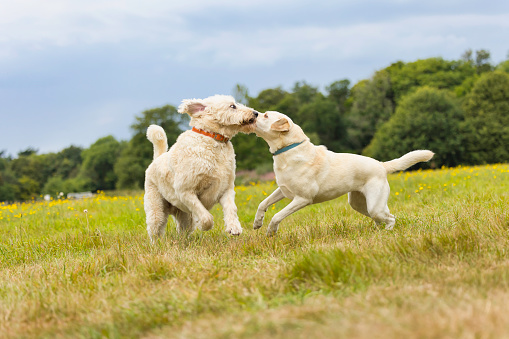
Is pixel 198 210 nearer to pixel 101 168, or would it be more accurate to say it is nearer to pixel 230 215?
pixel 230 215

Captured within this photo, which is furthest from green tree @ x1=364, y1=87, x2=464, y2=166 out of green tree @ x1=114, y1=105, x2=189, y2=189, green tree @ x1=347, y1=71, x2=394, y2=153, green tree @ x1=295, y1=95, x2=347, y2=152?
green tree @ x1=114, y1=105, x2=189, y2=189

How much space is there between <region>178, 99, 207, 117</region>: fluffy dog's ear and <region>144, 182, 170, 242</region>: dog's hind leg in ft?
4.41

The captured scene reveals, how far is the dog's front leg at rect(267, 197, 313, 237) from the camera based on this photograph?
17.2 ft

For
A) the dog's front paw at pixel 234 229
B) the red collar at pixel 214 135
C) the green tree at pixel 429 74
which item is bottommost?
the dog's front paw at pixel 234 229

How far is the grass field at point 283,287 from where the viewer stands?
2430 mm

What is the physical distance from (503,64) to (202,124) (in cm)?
6058

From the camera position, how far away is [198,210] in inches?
208

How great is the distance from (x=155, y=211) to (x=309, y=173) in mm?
2231

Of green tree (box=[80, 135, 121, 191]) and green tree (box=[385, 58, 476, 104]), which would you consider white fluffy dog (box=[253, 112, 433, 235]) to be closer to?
green tree (box=[385, 58, 476, 104])

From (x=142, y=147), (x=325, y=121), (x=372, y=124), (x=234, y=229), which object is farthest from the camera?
(x=325, y=121)

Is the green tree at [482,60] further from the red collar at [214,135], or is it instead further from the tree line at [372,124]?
the red collar at [214,135]

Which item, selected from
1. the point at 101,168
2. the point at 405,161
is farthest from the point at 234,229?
the point at 101,168

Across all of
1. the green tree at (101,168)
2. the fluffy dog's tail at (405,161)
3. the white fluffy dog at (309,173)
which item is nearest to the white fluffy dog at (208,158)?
the white fluffy dog at (309,173)

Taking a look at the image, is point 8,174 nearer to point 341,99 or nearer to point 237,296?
point 341,99
